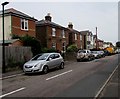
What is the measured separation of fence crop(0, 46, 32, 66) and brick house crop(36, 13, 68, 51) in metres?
18.5

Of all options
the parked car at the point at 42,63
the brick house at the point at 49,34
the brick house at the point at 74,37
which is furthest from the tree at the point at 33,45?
the brick house at the point at 74,37

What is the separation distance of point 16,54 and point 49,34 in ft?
73.3

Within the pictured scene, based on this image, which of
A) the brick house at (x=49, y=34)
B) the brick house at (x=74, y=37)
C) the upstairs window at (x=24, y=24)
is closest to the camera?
the upstairs window at (x=24, y=24)

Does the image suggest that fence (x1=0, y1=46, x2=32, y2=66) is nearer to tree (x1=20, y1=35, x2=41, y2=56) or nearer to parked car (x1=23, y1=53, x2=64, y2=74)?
tree (x1=20, y1=35, x2=41, y2=56)

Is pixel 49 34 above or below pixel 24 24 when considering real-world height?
below

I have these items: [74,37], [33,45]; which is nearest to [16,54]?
[33,45]

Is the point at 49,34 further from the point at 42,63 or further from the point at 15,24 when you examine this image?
the point at 42,63

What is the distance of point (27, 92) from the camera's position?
37.7 ft

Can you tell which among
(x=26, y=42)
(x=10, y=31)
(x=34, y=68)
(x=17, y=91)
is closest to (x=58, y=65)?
(x=34, y=68)

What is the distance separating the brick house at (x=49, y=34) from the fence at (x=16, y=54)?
18488 mm

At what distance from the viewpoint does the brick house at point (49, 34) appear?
46719 mm

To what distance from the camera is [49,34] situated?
47.5 m

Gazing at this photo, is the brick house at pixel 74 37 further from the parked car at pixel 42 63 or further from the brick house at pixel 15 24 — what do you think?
the parked car at pixel 42 63

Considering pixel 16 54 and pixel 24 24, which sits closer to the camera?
pixel 16 54
